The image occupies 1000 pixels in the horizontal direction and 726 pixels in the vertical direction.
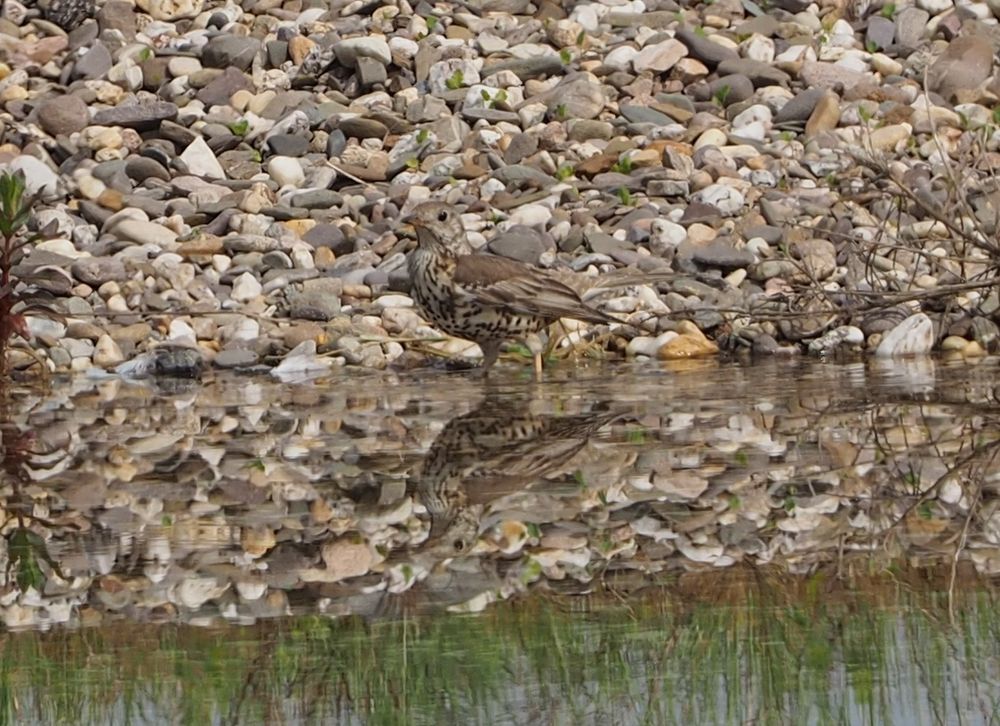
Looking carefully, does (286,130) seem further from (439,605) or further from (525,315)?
(439,605)

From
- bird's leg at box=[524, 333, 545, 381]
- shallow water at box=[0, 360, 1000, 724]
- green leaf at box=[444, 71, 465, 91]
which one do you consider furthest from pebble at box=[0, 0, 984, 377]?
shallow water at box=[0, 360, 1000, 724]

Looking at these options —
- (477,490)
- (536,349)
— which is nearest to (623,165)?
(536,349)

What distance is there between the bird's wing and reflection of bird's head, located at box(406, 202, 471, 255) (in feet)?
0.37

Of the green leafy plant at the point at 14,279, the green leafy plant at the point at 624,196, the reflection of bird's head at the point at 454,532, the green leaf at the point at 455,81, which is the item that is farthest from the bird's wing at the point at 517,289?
the green leaf at the point at 455,81

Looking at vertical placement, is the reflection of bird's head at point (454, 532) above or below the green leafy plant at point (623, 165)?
below

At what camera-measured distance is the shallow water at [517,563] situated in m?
3.56

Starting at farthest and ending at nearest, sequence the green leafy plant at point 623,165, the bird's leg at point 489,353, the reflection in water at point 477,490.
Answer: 1. the green leafy plant at point 623,165
2. the bird's leg at point 489,353
3. the reflection in water at point 477,490

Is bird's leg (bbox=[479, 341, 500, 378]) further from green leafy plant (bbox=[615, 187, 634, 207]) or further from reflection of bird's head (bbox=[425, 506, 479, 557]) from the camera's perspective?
reflection of bird's head (bbox=[425, 506, 479, 557])

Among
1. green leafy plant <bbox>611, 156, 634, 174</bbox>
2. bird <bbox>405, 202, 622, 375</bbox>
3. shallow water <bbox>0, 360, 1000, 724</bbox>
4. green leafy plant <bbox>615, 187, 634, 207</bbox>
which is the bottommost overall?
shallow water <bbox>0, 360, 1000, 724</bbox>

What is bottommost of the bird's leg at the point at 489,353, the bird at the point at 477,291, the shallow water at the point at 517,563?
the shallow water at the point at 517,563

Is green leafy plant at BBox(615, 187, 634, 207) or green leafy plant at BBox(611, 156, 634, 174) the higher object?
green leafy plant at BBox(611, 156, 634, 174)

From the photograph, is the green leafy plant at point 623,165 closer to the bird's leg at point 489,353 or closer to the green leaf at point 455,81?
the green leaf at point 455,81

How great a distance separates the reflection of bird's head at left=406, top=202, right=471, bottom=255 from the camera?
30.3 feet

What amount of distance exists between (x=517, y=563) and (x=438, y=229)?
15.8 ft
